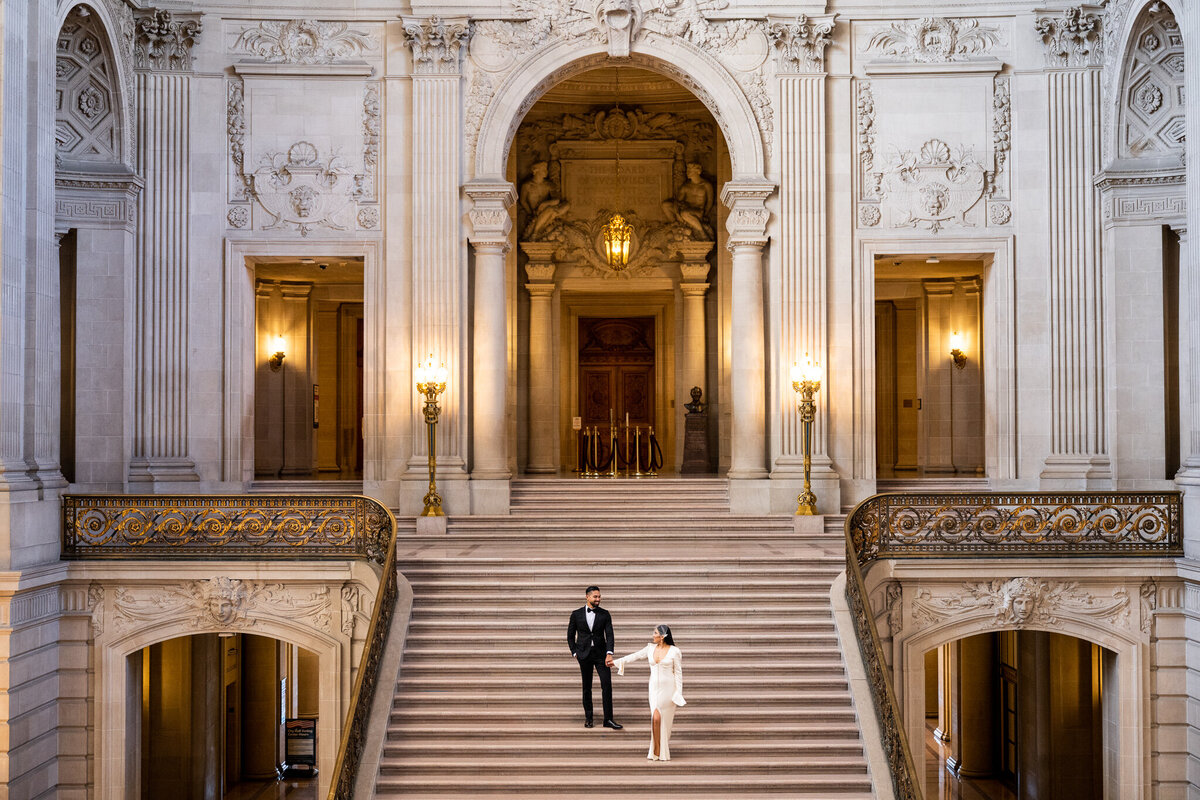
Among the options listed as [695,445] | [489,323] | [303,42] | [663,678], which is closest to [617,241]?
[489,323]

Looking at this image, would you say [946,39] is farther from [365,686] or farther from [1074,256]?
[365,686]

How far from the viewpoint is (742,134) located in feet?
55.9

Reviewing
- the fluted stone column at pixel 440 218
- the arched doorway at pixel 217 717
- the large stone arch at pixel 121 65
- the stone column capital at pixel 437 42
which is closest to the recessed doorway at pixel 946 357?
the fluted stone column at pixel 440 218

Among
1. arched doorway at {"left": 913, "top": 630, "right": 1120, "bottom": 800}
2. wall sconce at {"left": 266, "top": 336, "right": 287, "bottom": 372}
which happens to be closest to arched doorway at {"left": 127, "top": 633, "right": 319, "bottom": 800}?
wall sconce at {"left": 266, "top": 336, "right": 287, "bottom": 372}

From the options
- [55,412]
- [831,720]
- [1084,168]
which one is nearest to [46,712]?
[55,412]

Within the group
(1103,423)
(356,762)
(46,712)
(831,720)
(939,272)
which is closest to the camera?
(356,762)

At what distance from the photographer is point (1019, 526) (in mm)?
13102

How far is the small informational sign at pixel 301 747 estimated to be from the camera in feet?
64.7

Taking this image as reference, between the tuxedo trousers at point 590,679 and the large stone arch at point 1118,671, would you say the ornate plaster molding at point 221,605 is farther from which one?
the large stone arch at point 1118,671

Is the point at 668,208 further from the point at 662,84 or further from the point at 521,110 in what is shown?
the point at 521,110

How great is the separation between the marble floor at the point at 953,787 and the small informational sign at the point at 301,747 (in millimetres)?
10159

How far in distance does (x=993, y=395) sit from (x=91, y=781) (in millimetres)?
12852

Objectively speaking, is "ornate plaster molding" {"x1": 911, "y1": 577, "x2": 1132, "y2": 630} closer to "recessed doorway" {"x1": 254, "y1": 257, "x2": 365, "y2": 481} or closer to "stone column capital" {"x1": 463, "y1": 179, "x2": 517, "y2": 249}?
"stone column capital" {"x1": 463, "y1": 179, "x2": 517, "y2": 249}

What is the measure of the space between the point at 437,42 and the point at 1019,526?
34.1 ft
